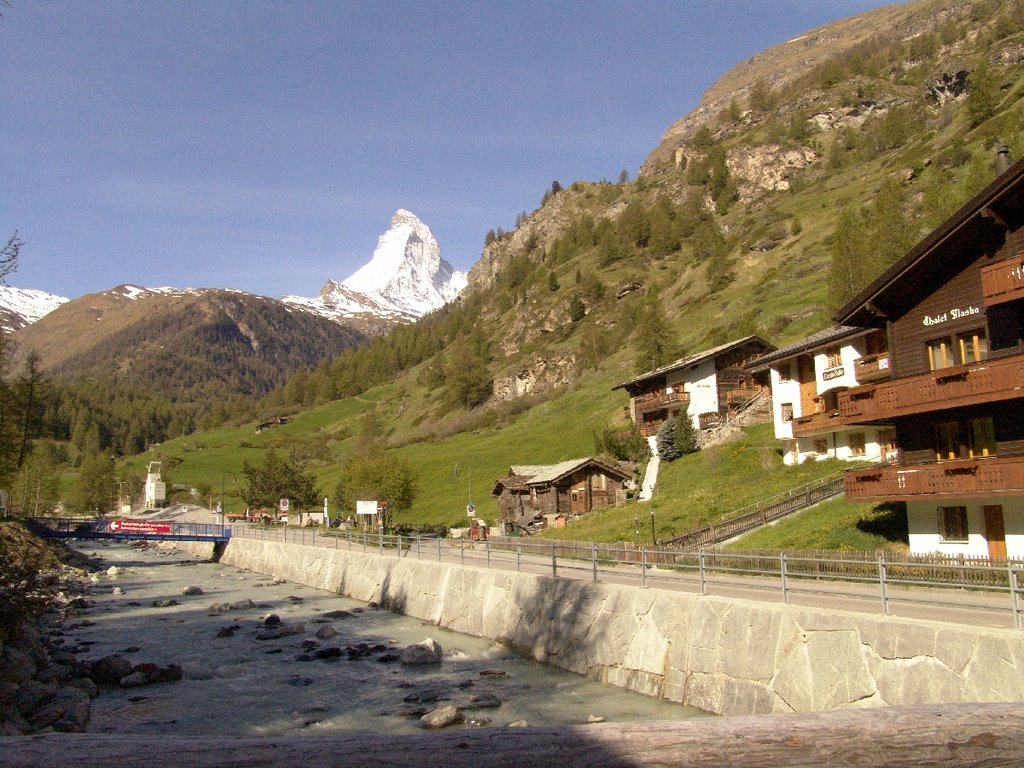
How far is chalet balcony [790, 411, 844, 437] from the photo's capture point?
4272 cm

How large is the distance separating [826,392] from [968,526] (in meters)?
23.0

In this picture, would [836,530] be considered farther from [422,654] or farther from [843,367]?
Result: [843,367]

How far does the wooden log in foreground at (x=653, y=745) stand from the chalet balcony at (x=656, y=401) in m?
66.3

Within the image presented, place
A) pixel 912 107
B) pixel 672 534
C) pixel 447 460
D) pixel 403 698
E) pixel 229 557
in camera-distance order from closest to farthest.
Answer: pixel 403 698
pixel 672 534
pixel 229 557
pixel 447 460
pixel 912 107

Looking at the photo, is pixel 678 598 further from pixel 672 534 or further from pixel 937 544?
pixel 672 534

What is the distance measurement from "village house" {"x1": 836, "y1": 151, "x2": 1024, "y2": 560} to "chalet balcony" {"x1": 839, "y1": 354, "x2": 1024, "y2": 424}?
3 centimetres

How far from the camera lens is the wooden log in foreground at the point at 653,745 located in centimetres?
320

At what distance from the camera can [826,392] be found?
47.6m

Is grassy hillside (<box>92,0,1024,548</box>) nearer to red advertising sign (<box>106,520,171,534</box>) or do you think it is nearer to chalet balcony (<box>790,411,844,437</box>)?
chalet balcony (<box>790,411,844,437</box>)

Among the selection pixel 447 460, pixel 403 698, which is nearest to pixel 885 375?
pixel 403 698

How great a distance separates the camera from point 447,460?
100 metres

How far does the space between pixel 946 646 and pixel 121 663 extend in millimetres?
20635

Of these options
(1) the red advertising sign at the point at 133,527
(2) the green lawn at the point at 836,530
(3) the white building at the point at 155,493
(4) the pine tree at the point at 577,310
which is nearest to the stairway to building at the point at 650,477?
(2) the green lawn at the point at 836,530

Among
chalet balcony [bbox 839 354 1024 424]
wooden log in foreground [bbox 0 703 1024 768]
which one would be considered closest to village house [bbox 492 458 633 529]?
chalet balcony [bbox 839 354 1024 424]
